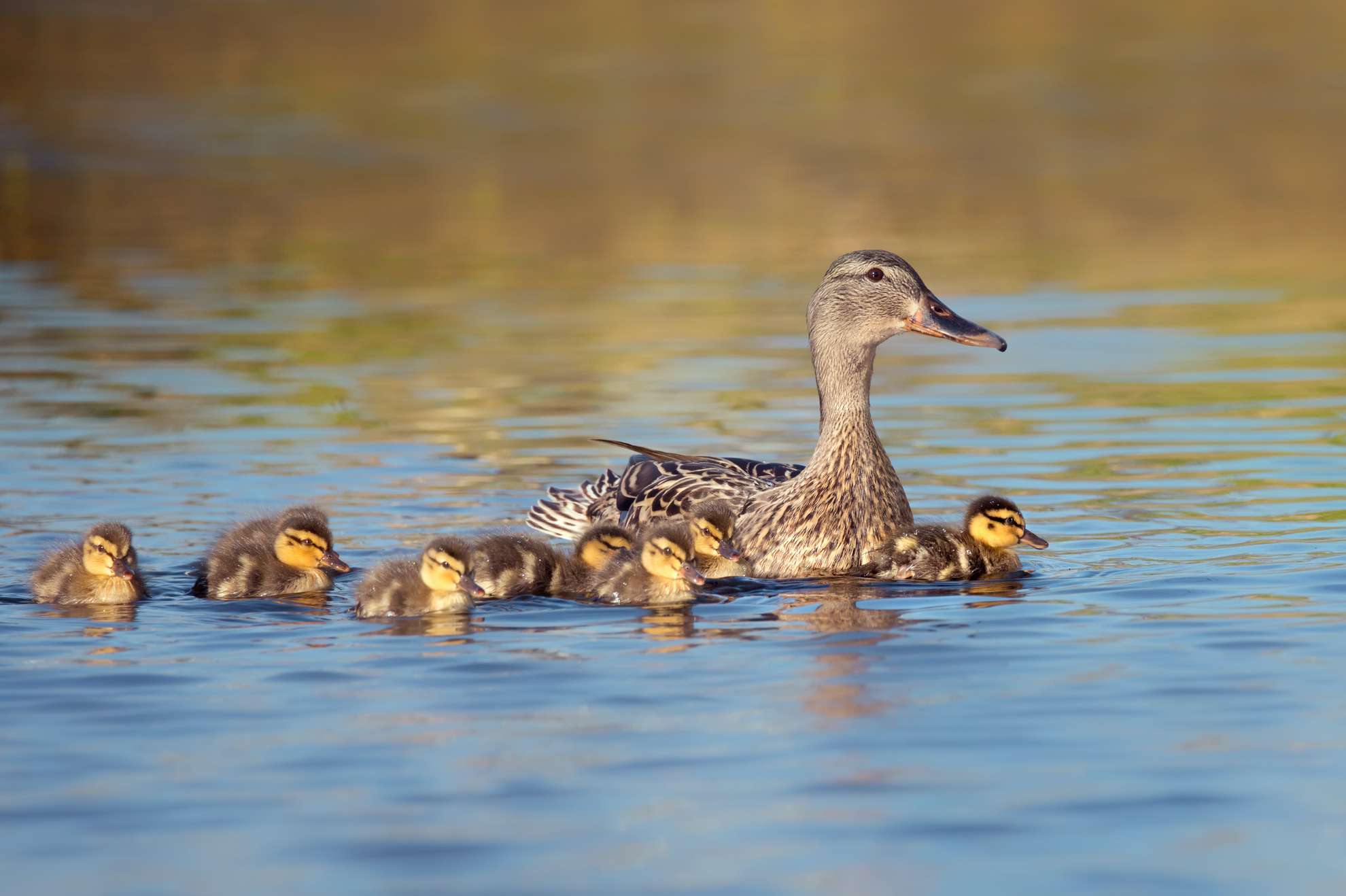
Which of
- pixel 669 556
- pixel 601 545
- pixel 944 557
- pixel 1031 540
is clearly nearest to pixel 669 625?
pixel 669 556

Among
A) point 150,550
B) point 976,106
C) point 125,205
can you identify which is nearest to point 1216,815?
point 150,550

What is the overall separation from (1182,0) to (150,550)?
45612 millimetres

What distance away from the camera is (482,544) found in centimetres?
799

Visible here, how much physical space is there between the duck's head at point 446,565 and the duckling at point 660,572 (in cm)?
59

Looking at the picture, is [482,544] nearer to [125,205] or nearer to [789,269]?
[789,269]

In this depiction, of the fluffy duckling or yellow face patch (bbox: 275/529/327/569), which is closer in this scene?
yellow face patch (bbox: 275/529/327/569)

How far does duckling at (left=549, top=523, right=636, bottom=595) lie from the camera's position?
26.7 ft

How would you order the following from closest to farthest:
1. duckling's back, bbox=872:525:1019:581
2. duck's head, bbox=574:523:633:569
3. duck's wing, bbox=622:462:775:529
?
duckling's back, bbox=872:525:1019:581 → duck's head, bbox=574:523:633:569 → duck's wing, bbox=622:462:775:529

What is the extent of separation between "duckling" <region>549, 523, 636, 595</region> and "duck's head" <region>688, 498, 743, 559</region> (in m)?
0.23

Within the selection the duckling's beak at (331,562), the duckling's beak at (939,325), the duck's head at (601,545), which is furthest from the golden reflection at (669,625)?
the duckling's beak at (939,325)

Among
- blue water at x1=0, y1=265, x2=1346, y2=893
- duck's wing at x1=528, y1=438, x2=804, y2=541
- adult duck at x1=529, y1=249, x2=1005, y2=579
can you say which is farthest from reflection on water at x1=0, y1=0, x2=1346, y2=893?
duck's wing at x1=528, y1=438, x2=804, y2=541

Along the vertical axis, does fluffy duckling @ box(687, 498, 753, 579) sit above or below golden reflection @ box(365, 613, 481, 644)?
above

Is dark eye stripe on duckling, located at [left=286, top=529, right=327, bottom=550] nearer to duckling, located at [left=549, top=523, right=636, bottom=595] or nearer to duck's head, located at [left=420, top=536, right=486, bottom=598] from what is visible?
duck's head, located at [left=420, top=536, right=486, bottom=598]

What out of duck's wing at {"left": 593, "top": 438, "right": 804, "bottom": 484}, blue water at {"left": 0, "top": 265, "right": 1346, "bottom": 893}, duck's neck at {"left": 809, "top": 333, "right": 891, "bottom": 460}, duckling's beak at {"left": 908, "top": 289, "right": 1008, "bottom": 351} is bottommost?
blue water at {"left": 0, "top": 265, "right": 1346, "bottom": 893}
